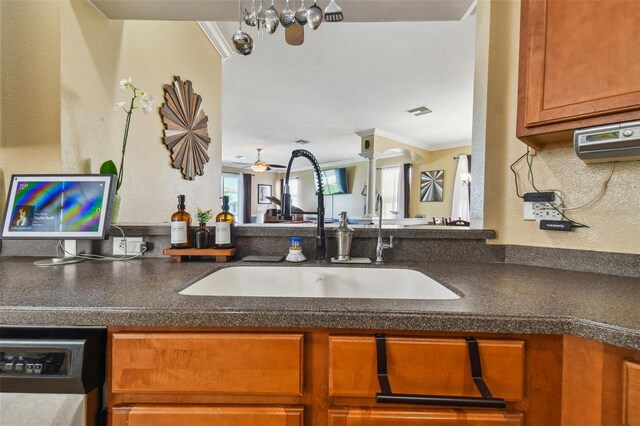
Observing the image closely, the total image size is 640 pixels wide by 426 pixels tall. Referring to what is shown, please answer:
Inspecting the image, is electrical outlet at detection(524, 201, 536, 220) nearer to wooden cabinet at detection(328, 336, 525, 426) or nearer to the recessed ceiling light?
wooden cabinet at detection(328, 336, 525, 426)

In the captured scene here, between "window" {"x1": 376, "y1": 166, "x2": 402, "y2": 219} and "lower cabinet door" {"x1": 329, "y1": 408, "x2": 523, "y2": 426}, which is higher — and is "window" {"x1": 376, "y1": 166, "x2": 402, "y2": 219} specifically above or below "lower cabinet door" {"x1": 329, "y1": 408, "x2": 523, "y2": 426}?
above

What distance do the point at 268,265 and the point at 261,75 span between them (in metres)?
2.65

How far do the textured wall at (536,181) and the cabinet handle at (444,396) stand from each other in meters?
0.78

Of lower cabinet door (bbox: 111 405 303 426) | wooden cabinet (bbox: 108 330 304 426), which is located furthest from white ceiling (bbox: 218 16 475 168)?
lower cabinet door (bbox: 111 405 303 426)

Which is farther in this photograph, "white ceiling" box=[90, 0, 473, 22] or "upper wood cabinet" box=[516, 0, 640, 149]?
"white ceiling" box=[90, 0, 473, 22]

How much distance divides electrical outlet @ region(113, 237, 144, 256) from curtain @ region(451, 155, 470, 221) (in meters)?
5.94

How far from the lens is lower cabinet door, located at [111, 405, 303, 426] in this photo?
24.6 inches

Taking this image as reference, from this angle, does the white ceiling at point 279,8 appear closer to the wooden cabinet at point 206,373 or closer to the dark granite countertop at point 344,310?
the dark granite countertop at point 344,310

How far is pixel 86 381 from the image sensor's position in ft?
1.99

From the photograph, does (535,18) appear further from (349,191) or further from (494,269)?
(349,191)

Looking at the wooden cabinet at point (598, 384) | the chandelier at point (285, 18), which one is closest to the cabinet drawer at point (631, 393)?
the wooden cabinet at point (598, 384)

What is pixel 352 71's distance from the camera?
3.07 meters

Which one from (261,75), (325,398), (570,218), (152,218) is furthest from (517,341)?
(261,75)

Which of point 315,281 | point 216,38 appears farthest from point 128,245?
point 216,38
